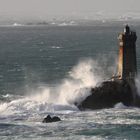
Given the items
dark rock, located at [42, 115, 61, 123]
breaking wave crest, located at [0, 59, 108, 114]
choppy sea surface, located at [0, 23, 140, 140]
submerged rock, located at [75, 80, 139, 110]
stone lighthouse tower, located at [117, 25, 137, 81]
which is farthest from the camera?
stone lighthouse tower, located at [117, 25, 137, 81]

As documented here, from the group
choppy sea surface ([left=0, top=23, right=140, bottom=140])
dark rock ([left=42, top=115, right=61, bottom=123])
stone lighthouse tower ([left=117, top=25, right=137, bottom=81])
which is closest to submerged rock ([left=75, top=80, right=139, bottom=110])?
choppy sea surface ([left=0, top=23, right=140, bottom=140])

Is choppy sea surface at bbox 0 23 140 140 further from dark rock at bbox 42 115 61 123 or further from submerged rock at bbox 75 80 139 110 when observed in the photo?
submerged rock at bbox 75 80 139 110

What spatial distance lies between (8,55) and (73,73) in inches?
1951

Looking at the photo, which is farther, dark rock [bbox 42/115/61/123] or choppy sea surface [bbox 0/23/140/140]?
dark rock [bbox 42/115/61/123]

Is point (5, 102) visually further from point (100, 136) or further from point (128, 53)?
point (100, 136)

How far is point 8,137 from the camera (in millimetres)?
67125

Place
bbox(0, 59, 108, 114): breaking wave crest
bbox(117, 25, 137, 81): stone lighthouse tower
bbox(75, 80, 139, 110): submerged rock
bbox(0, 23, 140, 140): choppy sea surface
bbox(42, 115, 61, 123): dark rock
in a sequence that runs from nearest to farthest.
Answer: bbox(0, 23, 140, 140): choppy sea surface → bbox(42, 115, 61, 123): dark rock → bbox(0, 59, 108, 114): breaking wave crest → bbox(75, 80, 139, 110): submerged rock → bbox(117, 25, 137, 81): stone lighthouse tower

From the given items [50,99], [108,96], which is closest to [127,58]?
[108,96]

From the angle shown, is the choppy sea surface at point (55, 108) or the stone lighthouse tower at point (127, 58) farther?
the stone lighthouse tower at point (127, 58)

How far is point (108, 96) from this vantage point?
271ft

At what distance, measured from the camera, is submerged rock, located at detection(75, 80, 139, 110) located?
269 feet

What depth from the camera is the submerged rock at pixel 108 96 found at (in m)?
82.1

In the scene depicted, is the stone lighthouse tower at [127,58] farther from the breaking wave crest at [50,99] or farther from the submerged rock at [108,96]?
the breaking wave crest at [50,99]

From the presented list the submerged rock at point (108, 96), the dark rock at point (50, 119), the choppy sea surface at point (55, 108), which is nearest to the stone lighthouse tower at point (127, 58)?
the submerged rock at point (108, 96)
